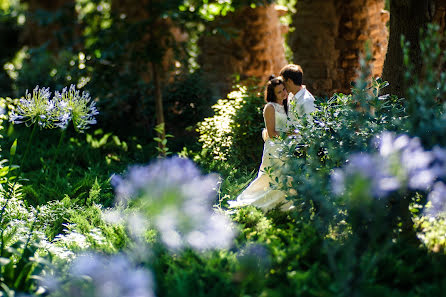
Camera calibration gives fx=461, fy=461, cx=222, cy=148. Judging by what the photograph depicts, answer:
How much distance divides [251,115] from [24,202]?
122 inches

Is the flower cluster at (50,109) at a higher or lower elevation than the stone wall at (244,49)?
lower

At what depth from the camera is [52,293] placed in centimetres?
289

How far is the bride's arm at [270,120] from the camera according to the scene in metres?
4.81

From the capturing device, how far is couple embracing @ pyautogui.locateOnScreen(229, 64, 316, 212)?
15.4ft

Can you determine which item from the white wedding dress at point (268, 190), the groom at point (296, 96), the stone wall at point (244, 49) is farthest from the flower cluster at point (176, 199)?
the stone wall at point (244, 49)

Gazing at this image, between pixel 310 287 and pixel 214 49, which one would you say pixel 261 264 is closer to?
pixel 310 287

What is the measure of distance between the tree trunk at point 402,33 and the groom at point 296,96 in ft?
3.16

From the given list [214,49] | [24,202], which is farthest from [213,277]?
[214,49]

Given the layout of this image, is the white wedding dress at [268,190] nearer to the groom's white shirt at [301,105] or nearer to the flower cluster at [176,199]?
the groom's white shirt at [301,105]

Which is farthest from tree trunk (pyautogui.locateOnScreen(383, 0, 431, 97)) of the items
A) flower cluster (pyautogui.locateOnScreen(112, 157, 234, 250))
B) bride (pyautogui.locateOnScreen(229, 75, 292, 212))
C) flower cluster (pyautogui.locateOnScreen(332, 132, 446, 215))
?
flower cluster (pyautogui.locateOnScreen(112, 157, 234, 250))

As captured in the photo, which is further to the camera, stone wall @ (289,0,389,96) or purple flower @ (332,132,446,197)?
stone wall @ (289,0,389,96)

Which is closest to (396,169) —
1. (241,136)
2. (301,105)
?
(301,105)

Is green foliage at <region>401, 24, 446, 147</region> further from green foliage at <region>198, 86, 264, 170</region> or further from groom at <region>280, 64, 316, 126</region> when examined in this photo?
green foliage at <region>198, 86, 264, 170</region>

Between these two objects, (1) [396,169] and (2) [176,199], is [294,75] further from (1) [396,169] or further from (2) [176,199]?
(2) [176,199]
